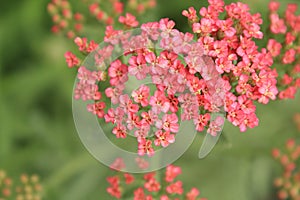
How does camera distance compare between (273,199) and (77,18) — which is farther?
(273,199)

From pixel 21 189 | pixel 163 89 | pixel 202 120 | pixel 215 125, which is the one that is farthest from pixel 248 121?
pixel 21 189

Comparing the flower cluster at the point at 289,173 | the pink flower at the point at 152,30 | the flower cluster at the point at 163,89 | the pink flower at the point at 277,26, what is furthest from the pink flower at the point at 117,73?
the flower cluster at the point at 289,173

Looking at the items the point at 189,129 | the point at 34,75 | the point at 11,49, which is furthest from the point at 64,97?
the point at 189,129

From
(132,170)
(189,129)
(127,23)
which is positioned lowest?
(132,170)

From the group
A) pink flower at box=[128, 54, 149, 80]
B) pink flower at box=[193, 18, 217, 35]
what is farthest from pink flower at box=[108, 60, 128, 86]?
pink flower at box=[193, 18, 217, 35]

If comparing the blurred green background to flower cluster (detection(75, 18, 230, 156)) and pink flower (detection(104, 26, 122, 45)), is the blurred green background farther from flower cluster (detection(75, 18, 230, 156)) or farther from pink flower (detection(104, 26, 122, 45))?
flower cluster (detection(75, 18, 230, 156))

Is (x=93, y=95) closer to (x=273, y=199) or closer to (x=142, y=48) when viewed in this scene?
(x=142, y=48)

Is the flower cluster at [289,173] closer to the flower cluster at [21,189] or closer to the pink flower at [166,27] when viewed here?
the pink flower at [166,27]
